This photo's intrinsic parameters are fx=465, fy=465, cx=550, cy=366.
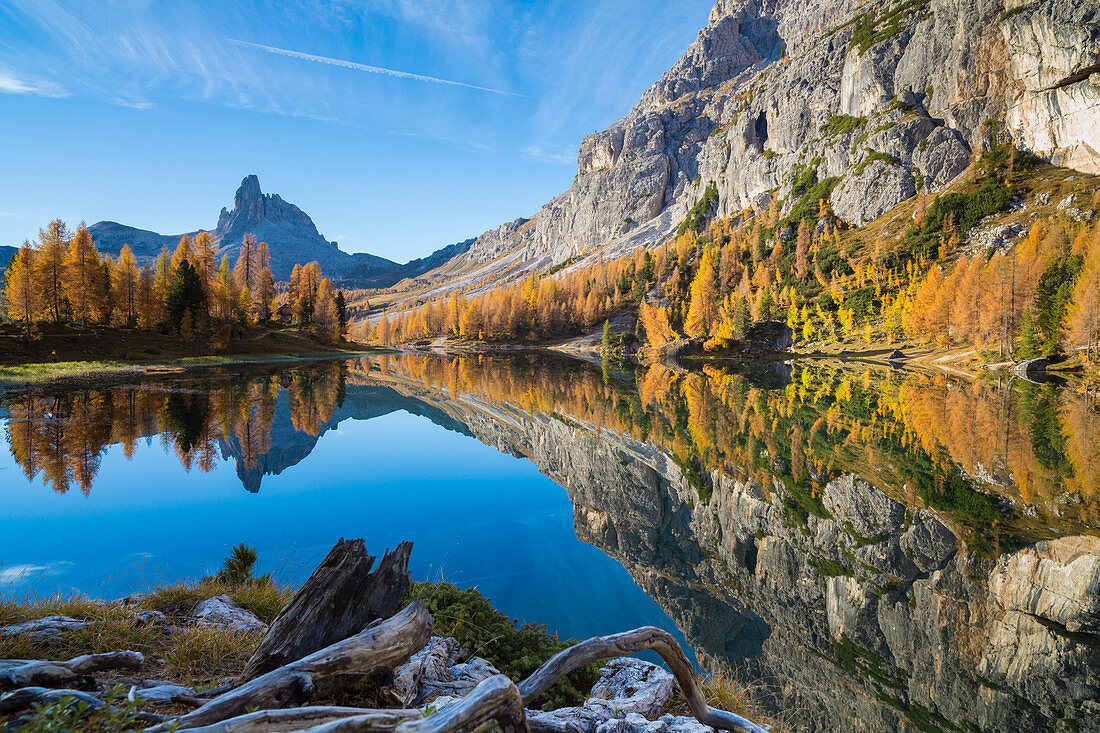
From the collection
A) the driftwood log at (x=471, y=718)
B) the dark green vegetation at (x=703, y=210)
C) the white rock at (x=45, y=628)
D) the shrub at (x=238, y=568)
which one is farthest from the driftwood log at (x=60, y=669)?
the dark green vegetation at (x=703, y=210)

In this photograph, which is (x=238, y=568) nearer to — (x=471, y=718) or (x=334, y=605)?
(x=334, y=605)

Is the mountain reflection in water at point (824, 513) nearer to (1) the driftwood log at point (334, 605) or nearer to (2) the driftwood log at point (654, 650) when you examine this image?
(2) the driftwood log at point (654, 650)

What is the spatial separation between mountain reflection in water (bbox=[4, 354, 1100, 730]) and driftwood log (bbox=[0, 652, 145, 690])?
790 cm

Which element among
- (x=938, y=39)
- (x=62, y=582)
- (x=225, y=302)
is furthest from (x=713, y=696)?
(x=938, y=39)

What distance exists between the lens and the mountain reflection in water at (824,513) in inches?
299

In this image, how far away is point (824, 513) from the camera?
A: 44.2 feet

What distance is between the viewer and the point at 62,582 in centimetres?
821

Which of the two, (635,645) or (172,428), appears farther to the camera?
(172,428)

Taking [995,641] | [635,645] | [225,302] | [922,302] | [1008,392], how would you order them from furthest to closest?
[922,302]
[225,302]
[1008,392]
[995,641]
[635,645]

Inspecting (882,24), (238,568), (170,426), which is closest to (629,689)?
(238,568)

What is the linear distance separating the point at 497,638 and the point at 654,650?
2389mm

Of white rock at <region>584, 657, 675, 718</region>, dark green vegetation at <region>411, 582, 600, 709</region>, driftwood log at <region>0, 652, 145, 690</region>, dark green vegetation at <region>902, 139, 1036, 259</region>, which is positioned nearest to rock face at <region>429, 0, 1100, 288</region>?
dark green vegetation at <region>902, 139, 1036, 259</region>

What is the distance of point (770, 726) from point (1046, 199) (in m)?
117

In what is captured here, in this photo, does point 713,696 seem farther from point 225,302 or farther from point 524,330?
point 524,330
